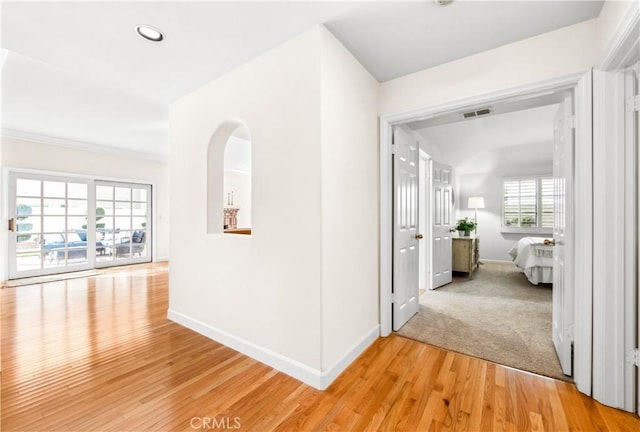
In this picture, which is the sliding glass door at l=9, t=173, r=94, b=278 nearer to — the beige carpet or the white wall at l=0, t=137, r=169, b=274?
the white wall at l=0, t=137, r=169, b=274

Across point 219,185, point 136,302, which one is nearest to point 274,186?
point 219,185

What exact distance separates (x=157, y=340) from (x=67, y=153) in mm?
4953

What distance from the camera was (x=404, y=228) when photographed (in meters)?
2.89

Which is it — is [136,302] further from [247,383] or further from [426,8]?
[426,8]

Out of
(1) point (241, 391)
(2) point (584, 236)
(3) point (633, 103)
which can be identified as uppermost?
(3) point (633, 103)

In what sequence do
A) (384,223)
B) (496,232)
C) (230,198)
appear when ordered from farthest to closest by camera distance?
(230,198)
(496,232)
(384,223)

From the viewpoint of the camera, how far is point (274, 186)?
2.10 m

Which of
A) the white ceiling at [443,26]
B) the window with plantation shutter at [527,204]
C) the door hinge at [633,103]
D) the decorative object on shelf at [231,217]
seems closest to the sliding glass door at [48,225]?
the decorative object on shelf at [231,217]

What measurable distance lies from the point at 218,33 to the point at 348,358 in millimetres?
2610

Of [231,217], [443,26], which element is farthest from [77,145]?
[443,26]

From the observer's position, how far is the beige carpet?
225 cm

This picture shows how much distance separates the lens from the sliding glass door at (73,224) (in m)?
4.80

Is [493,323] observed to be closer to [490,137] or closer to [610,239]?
[610,239]

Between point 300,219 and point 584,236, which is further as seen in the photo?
point 300,219
